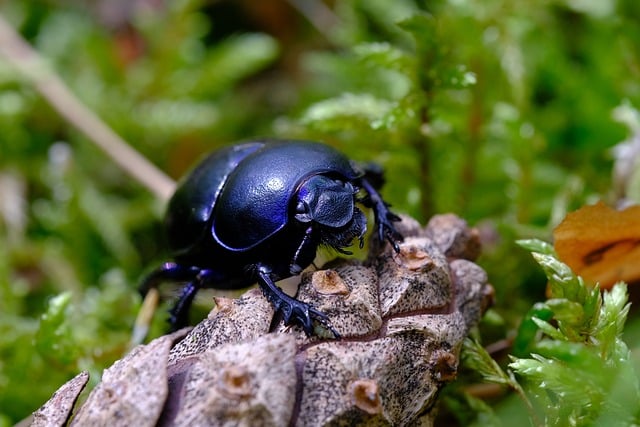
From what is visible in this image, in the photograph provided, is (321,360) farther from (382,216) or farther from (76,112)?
(76,112)

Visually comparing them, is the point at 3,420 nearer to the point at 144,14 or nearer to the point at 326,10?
the point at 144,14

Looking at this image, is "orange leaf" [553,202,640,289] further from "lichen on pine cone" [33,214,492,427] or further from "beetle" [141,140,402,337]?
"beetle" [141,140,402,337]

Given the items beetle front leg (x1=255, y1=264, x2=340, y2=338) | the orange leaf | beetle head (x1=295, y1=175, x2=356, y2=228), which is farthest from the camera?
the orange leaf

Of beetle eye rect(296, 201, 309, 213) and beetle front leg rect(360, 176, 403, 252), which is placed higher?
beetle eye rect(296, 201, 309, 213)

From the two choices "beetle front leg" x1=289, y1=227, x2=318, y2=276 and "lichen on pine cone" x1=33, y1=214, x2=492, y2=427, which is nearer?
"lichen on pine cone" x1=33, y1=214, x2=492, y2=427

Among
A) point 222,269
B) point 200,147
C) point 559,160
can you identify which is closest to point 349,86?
point 200,147

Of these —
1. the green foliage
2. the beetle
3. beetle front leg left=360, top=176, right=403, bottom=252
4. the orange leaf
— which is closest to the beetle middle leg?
the beetle

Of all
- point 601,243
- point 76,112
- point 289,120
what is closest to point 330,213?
point 601,243
